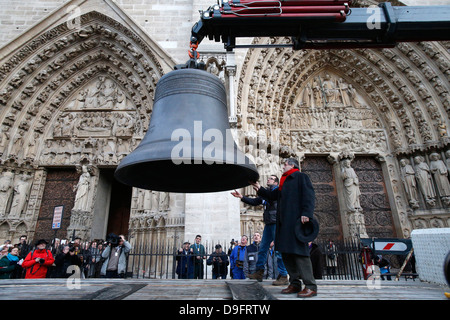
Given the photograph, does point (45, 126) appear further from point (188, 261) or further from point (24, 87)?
point (188, 261)

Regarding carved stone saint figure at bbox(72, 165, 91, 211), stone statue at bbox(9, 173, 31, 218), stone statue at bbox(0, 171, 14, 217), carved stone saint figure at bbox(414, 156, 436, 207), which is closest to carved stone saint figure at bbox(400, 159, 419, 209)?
carved stone saint figure at bbox(414, 156, 436, 207)

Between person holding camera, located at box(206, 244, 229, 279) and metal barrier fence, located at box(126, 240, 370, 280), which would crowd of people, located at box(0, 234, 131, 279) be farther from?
person holding camera, located at box(206, 244, 229, 279)

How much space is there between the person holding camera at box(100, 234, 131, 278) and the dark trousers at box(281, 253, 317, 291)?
3357mm

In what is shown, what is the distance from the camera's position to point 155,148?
1697mm

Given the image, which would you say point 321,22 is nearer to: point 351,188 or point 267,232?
point 267,232

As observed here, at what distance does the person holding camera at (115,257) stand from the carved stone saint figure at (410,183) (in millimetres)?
7475

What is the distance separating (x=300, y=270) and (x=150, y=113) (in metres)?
7.30

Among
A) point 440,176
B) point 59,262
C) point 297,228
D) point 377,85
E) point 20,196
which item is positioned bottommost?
point 59,262

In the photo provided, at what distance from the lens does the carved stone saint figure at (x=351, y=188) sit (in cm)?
767

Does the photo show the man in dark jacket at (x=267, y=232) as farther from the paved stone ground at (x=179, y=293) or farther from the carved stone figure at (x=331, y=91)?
the carved stone figure at (x=331, y=91)

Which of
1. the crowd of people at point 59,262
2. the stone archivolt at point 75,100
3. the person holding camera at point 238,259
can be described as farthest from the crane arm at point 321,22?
the stone archivolt at point 75,100

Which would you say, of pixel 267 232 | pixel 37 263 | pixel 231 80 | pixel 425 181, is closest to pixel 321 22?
pixel 267 232

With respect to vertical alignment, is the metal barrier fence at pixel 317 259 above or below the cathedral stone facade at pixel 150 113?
below

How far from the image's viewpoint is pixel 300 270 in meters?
1.89
